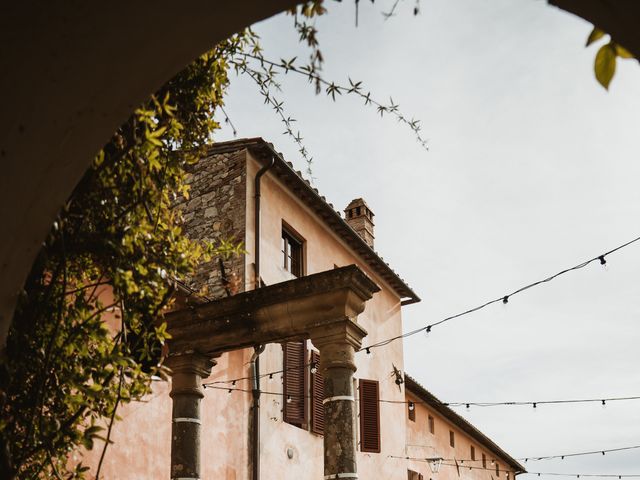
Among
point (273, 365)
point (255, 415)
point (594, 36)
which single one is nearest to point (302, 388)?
point (273, 365)

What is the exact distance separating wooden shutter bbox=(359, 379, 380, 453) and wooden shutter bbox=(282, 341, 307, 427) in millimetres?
2435

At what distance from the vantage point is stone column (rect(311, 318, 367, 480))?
7.16m

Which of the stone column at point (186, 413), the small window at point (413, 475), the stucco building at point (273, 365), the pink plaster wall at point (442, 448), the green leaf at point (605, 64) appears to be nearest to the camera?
the green leaf at point (605, 64)

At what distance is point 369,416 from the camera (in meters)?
16.3

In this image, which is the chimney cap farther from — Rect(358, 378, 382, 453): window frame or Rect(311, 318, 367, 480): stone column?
Rect(311, 318, 367, 480): stone column

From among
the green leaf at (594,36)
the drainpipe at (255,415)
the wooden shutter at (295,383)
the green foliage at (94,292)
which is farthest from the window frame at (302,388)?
the green leaf at (594,36)

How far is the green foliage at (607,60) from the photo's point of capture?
4.99 feet

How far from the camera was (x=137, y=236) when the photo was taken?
10.2ft

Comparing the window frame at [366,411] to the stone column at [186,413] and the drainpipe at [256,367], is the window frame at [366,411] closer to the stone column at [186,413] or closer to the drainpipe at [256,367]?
the drainpipe at [256,367]

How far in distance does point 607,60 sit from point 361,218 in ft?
57.1

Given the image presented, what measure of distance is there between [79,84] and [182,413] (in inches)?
271

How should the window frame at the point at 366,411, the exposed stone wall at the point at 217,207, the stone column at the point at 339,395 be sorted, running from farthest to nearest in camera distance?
the window frame at the point at 366,411, the exposed stone wall at the point at 217,207, the stone column at the point at 339,395

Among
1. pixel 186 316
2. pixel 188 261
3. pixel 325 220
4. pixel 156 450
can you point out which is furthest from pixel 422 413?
pixel 188 261

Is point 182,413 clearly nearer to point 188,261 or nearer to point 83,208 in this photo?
point 188,261
